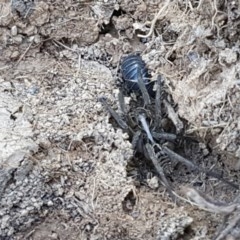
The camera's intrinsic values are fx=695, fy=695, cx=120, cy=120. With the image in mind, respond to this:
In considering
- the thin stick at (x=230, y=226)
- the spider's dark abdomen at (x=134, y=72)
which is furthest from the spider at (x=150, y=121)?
the thin stick at (x=230, y=226)

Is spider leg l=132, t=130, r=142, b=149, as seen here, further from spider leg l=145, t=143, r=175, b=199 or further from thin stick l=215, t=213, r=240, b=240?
thin stick l=215, t=213, r=240, b=240

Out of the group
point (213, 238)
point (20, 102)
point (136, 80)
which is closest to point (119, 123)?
point (136, 80)

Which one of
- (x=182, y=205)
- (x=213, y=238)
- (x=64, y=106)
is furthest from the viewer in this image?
(x=64, y=106)

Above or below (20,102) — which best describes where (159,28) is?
above

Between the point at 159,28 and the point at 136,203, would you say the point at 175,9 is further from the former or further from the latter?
the point at 136,203

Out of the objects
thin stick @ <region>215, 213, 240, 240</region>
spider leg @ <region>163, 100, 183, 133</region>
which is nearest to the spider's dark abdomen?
spider leg @ <region>163, 100, 183, 133</region>

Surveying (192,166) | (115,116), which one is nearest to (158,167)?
(192,166)

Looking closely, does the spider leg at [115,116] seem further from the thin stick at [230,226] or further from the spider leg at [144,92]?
the thin stick at [230,226]
